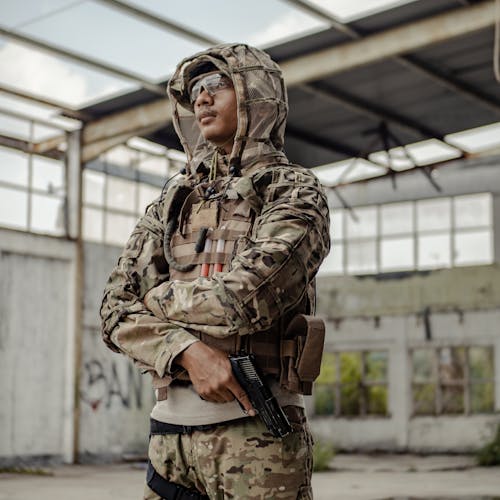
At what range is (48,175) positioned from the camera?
14.0 meters

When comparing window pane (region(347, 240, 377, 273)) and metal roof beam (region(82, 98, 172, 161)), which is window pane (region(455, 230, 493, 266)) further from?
metal roof beam (region(82, 98, 172, 161))

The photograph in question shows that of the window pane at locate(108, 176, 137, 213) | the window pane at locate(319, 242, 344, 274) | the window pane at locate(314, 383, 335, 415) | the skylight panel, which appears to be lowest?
the window pane at locate(314, 383, 335, 415)

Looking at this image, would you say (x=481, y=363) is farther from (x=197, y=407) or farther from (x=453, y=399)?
(x=197, y=407)

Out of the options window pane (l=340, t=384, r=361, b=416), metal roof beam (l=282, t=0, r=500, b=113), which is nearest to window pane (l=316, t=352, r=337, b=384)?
window pane (l=340, t=384, r=361, b=416)

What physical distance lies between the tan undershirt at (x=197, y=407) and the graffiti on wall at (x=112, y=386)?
12.0 metres

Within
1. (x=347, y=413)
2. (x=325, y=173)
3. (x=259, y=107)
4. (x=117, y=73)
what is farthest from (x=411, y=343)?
(x=259, y=107)

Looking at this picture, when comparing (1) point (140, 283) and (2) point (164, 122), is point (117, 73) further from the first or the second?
(1) point (140, 283)

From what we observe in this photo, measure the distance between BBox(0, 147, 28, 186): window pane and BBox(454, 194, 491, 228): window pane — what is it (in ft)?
29.1

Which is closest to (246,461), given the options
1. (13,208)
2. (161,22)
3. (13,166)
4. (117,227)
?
(161,22)

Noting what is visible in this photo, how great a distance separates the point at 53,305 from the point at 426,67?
20.9ft

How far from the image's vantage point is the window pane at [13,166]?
1326cm

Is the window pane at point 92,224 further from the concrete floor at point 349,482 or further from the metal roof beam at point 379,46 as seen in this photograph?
the concrete floor at point 349,482

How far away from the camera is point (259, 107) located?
8.29 ft

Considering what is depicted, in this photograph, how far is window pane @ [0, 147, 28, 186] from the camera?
43.5 feet
